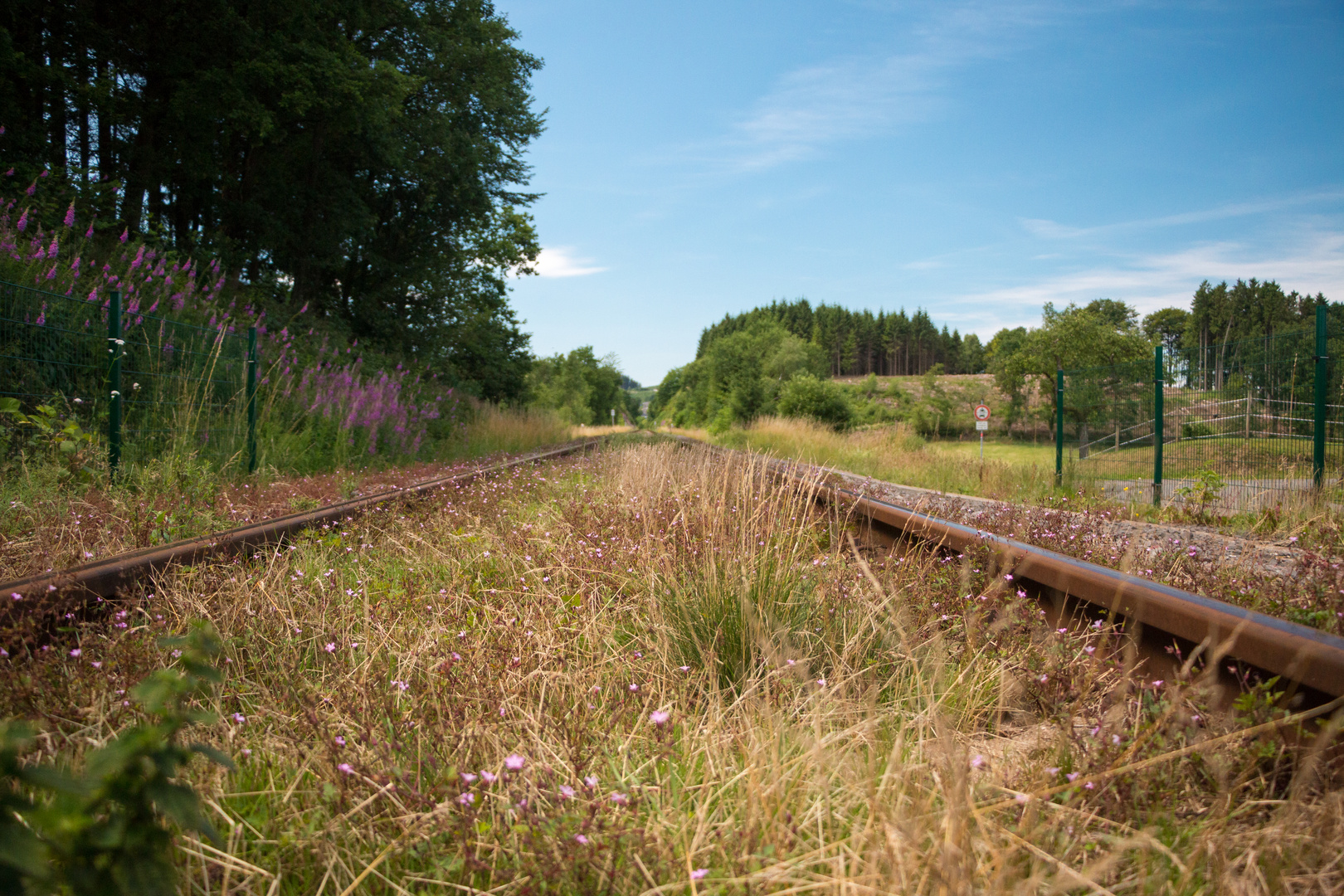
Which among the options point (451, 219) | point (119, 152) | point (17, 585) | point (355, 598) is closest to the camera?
point (17, 585)

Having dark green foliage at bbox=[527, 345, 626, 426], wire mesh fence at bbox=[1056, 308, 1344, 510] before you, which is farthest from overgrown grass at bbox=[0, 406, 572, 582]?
dark green foliage at bbox=[527, 345, 626, 426]

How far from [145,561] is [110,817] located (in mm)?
2523

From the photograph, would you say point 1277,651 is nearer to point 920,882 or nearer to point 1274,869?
point 1274,869

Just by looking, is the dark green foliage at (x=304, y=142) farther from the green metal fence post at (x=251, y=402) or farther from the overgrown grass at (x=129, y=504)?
the overgrown grass at (x=129, y=504)

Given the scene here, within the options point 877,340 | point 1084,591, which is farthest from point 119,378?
point 877,340

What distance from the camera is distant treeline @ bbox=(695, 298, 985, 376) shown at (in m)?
150

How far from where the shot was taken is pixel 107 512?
174 inches

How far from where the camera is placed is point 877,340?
152750 millimetres

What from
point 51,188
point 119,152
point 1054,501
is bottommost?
point 1054,501

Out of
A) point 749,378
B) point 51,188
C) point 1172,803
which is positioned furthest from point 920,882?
point 749,378

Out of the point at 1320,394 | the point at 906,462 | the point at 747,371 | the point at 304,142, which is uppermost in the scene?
the point at 304,142

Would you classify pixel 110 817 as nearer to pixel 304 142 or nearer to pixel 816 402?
pixel 304 142

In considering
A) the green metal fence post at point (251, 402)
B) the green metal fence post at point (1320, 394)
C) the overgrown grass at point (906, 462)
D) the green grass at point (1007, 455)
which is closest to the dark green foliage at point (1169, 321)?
the green grass at point (1007, 455)

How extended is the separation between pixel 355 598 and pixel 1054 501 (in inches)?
300
